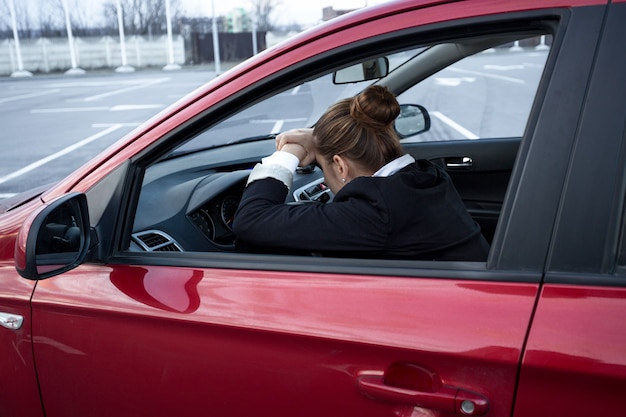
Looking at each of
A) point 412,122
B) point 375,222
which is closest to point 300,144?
point 375,222

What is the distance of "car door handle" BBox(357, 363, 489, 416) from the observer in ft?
3.80

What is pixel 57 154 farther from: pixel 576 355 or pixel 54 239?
pixel 576 355

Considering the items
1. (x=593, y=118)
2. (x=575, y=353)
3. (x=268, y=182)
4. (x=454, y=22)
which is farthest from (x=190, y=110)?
(x=575, y=353)

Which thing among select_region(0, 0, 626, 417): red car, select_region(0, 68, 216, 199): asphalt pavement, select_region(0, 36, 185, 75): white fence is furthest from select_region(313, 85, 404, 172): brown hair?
select_region(0, 36, 185, 75): white fence

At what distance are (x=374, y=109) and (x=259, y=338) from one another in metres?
0.75

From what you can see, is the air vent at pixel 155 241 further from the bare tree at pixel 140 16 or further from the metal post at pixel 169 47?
the bare tree at pixel 140 16

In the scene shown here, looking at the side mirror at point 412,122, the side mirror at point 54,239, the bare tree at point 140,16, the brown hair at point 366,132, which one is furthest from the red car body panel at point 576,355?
the bare tree at point 140,16

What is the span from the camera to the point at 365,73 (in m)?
2.63

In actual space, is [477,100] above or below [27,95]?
above

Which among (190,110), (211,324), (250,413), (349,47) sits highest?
(349,47)

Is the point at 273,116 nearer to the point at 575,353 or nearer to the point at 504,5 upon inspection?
the point at 504,5

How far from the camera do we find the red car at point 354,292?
114 centimetres

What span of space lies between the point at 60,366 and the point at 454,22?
125cm

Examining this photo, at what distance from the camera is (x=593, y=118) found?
114 centimetres
